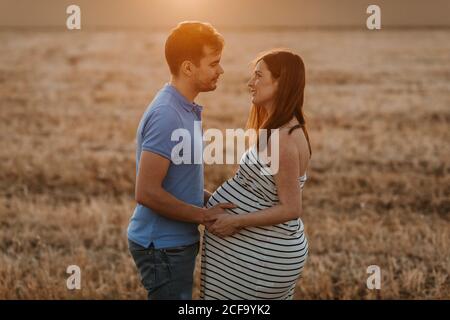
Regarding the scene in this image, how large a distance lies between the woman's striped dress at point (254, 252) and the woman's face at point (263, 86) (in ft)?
0.83

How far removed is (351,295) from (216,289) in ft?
6.75

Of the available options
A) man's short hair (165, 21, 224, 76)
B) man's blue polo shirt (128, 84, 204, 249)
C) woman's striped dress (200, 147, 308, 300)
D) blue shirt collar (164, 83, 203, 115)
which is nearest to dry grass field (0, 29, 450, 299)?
woman's striped dress (200, 147, 308, 300)

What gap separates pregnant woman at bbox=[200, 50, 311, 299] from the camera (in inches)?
126

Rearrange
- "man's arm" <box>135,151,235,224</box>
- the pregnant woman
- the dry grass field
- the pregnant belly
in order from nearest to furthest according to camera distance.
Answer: "man's arm" <box>135,151,235,224</box> → the pregnant woman → the pregnant belly → the dry grass field

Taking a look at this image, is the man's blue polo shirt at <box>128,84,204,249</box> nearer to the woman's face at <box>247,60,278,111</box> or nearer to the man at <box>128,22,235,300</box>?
the man at <box>128,22,235,300</box>

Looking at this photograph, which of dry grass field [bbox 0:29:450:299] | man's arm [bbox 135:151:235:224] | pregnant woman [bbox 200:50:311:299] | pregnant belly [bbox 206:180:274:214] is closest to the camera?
man's arm [bbox 135:151:235:224]

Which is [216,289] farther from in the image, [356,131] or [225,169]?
[356,131]

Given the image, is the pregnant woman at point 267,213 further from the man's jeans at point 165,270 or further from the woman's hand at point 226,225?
the man's jeans at point 165,270

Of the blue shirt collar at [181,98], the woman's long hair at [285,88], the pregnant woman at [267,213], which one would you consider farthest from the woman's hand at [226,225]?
the blue shirt collar at [181,98]

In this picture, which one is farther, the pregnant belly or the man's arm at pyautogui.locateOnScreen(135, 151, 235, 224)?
the pregnant belly

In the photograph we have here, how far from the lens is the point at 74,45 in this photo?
26.5 metres

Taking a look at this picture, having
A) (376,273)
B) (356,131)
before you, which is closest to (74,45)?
(356,131)

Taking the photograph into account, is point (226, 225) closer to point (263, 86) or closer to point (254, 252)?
point (254, 252)

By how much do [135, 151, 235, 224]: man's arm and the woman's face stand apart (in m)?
0.58
